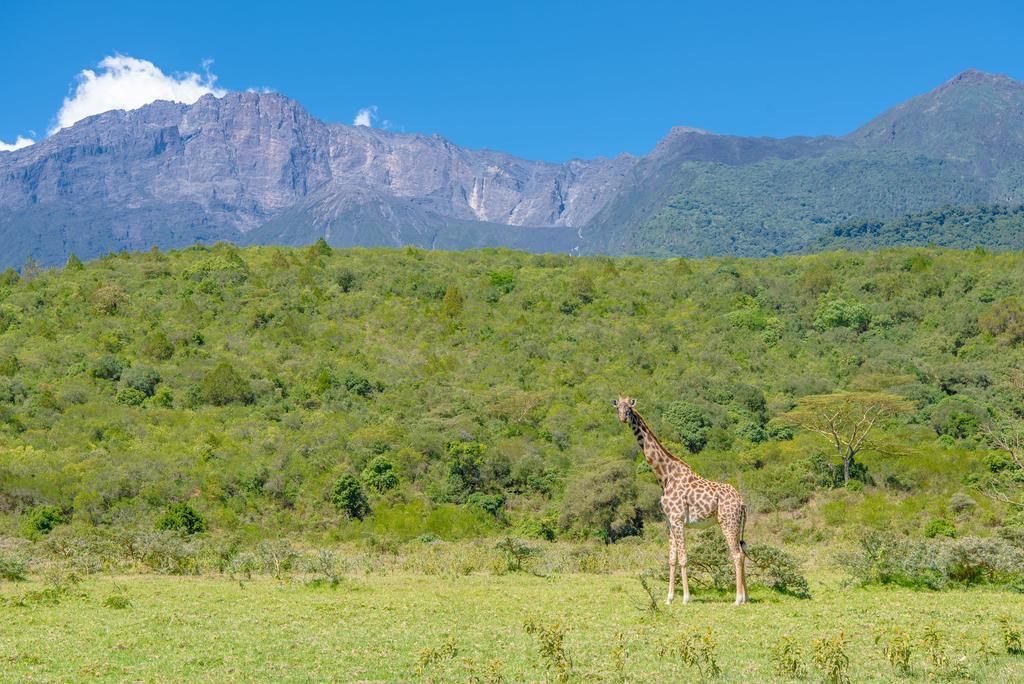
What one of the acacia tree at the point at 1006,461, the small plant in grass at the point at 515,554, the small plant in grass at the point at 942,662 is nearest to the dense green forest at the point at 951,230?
the acacia tree at the point at 1006,461

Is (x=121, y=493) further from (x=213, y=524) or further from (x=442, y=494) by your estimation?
(x=442, y=494)

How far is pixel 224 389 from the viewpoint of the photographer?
52.8 metres

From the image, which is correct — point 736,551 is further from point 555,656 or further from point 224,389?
point 224,389

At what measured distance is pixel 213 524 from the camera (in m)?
37.8

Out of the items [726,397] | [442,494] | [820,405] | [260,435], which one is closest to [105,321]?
[260,435]

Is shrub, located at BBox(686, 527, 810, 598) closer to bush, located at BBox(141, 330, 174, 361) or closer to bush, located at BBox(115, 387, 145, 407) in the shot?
bush, located at BBox(115, 387, 145, 407)

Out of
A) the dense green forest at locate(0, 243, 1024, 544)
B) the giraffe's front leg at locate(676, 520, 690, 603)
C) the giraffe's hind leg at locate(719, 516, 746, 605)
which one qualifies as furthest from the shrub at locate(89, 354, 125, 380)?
the giraffe's hind leg at locate(719, 516, 746, 605)

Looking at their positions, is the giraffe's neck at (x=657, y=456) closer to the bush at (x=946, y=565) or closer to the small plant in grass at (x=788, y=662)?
the bush at (x=946, y=565)

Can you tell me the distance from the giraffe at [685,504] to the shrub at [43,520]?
26427 mm

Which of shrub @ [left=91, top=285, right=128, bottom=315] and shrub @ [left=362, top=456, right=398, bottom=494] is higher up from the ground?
shrub @ [left=91, top=285, right=128, bottom=315]

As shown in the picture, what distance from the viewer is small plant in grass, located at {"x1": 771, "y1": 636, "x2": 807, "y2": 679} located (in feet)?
35.4

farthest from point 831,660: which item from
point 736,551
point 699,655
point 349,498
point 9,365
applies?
point 9,365

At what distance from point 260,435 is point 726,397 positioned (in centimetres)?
2719

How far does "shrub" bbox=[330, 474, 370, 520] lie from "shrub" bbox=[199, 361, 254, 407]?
15.3 meters
